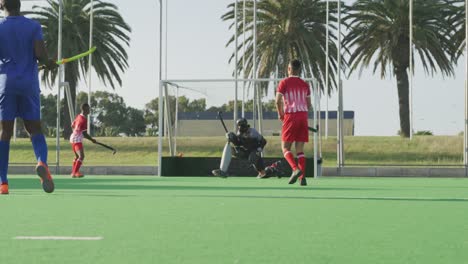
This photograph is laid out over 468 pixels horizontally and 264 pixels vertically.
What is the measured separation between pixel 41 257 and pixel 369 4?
3525cm

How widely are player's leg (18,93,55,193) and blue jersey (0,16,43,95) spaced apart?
114 millimetres

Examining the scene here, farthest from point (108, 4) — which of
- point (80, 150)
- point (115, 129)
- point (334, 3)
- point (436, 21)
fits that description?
point (115, 129)

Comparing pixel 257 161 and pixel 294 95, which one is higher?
pixel 294 95

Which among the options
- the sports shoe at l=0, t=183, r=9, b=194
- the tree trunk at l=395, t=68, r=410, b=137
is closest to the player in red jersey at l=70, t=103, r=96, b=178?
the sports shoe at l=0, t=183, r=9, b=194

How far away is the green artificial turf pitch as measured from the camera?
149 inches

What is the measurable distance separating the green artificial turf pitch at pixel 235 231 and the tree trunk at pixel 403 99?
32653mm

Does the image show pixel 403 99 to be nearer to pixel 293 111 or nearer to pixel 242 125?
pixel 242 125

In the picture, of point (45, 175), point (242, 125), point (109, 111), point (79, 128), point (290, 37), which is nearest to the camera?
point (45, 175)

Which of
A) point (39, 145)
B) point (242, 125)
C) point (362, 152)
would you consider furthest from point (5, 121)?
point (362, 152)

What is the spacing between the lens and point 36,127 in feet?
27.3

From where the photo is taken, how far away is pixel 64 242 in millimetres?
4238

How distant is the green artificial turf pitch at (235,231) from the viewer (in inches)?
149

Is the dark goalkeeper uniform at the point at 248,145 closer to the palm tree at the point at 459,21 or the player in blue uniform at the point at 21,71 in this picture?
the player in blue uniform at the point at 21,71

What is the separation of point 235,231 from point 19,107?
4078mm
